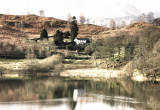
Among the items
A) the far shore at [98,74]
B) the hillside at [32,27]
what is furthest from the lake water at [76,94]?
the hillside at [32,27]

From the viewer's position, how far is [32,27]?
549 ft

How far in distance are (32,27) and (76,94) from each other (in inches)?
4667

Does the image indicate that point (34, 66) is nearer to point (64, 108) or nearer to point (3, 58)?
point (3, 58)

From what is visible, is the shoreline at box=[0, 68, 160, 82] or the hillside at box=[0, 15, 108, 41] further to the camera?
the hillside at box=[0, 15, 108, 41]

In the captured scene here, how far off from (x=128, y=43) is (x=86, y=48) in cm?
1907

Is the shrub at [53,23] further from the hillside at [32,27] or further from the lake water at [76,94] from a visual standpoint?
the lake water at [76,94]

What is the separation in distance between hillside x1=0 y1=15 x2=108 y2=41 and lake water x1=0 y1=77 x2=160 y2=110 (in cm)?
8161

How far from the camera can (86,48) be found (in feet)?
355

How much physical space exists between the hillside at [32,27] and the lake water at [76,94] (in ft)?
268

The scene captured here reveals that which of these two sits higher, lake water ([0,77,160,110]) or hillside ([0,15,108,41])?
hillside ([0,15,108,41])

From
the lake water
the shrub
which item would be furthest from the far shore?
the shrub

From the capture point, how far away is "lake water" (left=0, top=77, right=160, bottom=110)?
143ft

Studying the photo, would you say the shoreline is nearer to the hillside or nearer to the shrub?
the hillside

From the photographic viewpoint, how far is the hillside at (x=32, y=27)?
150 meters
